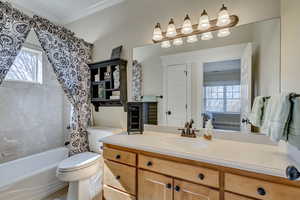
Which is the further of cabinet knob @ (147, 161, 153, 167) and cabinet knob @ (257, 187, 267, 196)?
cabinet knob @ (147, 161, 153, 167)

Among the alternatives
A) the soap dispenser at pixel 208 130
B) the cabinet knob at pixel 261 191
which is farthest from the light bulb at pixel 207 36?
the cabinet knob at pixel 261 191

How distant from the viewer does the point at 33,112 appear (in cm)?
229

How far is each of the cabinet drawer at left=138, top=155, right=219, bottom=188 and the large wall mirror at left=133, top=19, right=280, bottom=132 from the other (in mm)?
596

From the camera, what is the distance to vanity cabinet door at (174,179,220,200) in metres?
0.94

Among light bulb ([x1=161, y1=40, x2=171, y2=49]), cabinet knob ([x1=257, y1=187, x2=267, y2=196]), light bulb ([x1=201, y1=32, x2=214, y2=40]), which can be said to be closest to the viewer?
cabinet knob ([x1=257, y1=187, x2=267, y2=196])

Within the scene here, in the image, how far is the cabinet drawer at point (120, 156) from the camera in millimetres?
1279

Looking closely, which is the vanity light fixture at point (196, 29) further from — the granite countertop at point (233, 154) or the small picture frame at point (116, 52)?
the granite countertop at point (233, 154)

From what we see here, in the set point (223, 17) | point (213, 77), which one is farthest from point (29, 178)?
point (223, 17)

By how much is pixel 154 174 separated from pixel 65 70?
1757 millimetres

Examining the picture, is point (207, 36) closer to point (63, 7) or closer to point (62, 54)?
point (62, 54)

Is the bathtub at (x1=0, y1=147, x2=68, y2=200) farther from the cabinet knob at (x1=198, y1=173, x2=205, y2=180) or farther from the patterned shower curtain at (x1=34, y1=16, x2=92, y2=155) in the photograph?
the cabinet knob at (x1=198, y1=173, x2=205, y2=180)

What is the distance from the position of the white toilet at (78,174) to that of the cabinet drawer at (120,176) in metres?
0.39

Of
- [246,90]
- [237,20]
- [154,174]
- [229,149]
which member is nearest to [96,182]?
[154,174]

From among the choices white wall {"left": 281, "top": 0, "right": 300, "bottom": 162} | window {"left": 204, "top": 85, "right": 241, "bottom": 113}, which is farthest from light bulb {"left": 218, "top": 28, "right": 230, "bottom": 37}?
window {"left": 204, "top": 85, "right": 241, "bottom": 113}
